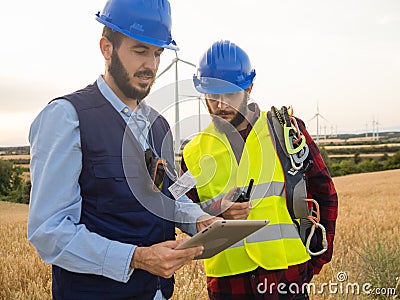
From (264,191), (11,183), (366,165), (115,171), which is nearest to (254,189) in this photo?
(264,191)

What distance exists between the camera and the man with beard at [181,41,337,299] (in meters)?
3.00

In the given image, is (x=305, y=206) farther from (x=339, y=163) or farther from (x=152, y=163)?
(x=339, y=163)

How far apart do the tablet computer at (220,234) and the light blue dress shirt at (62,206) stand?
0.90ft

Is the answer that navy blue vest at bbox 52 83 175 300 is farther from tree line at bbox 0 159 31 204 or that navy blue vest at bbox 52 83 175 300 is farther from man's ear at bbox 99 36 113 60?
tree line at bbox 0 159 31 204

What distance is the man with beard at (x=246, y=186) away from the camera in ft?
9.84

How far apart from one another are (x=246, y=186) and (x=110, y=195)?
0.97 metres

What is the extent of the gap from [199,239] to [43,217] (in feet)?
2.04

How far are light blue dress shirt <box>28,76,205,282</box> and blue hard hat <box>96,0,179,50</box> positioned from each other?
0.47 m

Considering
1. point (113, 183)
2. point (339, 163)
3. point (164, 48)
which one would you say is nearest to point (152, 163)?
point (113, 183)

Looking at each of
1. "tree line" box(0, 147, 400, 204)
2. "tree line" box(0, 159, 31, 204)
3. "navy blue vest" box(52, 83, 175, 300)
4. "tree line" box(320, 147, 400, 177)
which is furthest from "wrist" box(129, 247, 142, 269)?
"tree line" box(320, 147, 400, 177)

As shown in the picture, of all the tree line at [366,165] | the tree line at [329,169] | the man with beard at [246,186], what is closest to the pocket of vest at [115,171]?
the man with beard at [246,186]

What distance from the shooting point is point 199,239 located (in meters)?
2.12

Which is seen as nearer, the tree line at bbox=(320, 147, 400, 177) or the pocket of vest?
the pocket of vest

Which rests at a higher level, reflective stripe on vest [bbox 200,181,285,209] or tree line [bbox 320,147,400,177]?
reflective stripe on vest [bbox 200,181,285,209]
